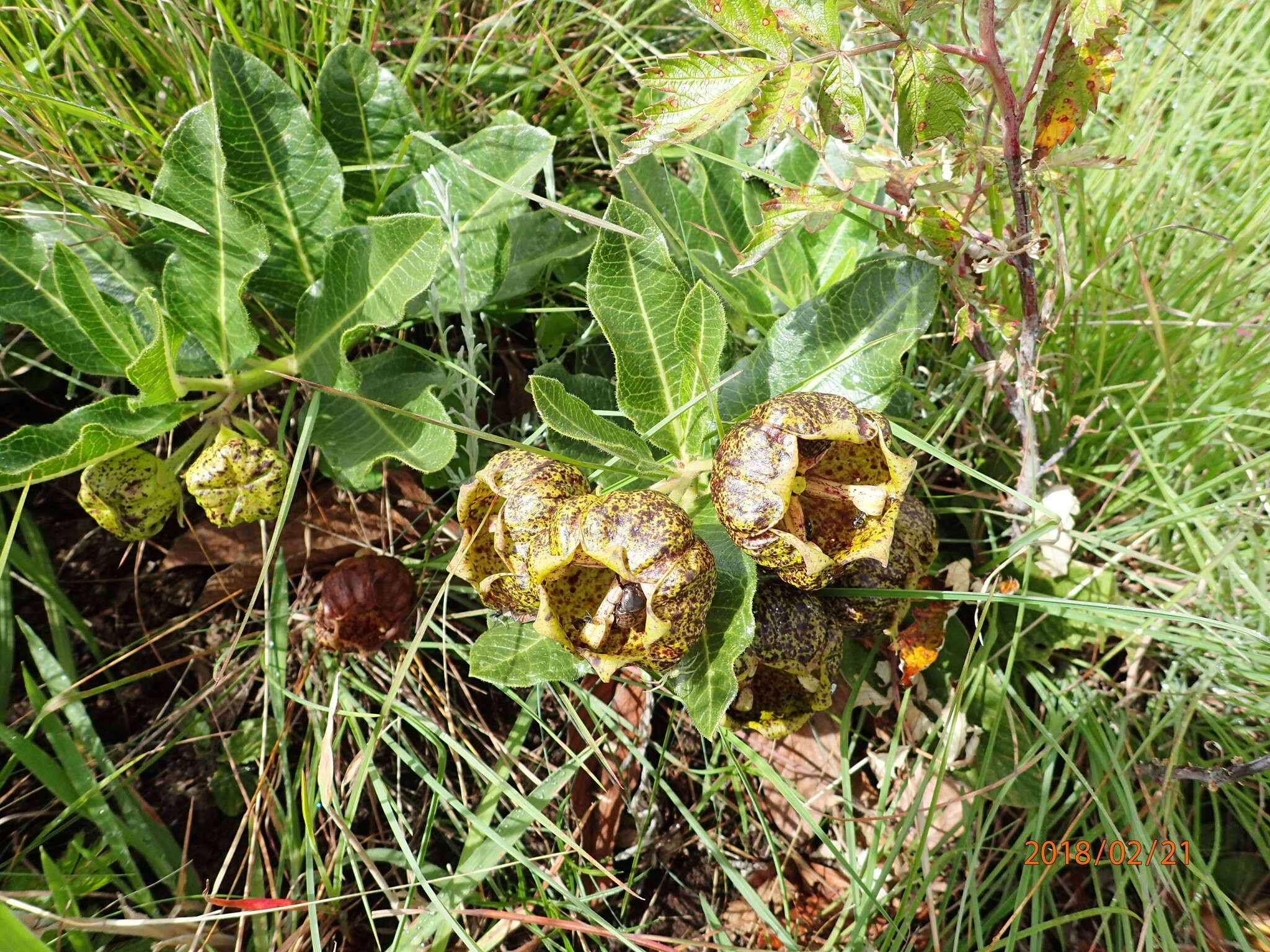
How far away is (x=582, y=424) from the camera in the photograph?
180 cm

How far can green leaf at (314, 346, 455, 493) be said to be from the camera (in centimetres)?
199

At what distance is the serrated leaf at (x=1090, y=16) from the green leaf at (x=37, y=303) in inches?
76.1

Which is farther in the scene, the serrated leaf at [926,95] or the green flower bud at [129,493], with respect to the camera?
the green flower bud at [129,493]

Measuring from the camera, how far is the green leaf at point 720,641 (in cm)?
162

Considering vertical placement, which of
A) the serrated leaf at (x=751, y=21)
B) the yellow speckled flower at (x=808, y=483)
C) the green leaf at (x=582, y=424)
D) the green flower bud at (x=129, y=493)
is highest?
the serrated leaf at (x=751, y=21)

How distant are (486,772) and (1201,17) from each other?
9.40ft

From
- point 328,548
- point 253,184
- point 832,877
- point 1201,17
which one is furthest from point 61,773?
point 1201,17

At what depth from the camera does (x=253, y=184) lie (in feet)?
6.97

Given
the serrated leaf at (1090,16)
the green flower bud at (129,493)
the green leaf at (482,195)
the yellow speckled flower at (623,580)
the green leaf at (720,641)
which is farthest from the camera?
the green leaf at (482,195)

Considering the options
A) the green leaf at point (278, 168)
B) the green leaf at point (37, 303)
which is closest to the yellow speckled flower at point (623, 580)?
the green leaf at point (278, 168)

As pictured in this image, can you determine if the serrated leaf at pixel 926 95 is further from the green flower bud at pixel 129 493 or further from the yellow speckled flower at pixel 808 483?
the green flower bud at pixel 129 493

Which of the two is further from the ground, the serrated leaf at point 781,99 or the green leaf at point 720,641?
the serrated leaf at point 781,99
